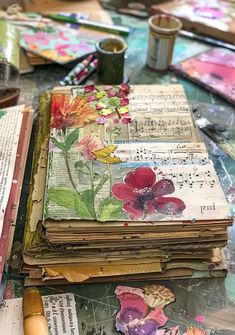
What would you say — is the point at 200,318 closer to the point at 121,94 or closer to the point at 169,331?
the point at 169,331

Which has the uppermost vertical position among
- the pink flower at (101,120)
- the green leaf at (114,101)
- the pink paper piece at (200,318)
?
the green leaf at (114,101)

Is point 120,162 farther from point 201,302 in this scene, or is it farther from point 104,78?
point 104,78

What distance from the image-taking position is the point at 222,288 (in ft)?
2.26

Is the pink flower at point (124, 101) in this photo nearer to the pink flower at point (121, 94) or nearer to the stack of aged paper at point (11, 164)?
the pink flower at point (121, 94)

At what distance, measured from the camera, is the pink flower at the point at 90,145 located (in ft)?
2.43

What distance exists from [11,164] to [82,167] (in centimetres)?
14

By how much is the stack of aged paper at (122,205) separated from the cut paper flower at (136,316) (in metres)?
0.03

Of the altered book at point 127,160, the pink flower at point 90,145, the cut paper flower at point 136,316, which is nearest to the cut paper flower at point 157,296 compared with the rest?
the cut paper flower at point 136,316

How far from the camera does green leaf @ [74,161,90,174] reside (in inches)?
28.0

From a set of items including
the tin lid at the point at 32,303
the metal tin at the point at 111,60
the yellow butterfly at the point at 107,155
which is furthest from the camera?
the metal tin at the point at 111,60

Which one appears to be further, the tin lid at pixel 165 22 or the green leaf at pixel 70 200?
the tin lid at pixel 165 22

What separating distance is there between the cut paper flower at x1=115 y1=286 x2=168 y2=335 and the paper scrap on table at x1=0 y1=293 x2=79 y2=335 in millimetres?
62

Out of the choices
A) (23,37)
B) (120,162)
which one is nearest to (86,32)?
(23,37)

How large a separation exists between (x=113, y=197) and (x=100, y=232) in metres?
0.06
